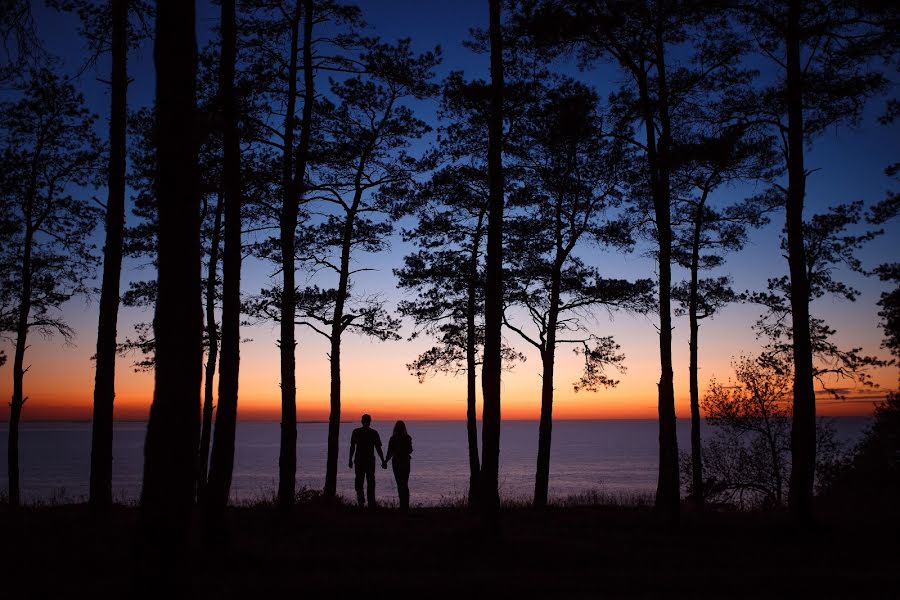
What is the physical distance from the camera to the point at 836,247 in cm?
2005

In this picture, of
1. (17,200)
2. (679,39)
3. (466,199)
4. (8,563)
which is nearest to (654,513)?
(466,199)

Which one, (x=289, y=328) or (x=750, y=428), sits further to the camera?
(x=750, y=428)

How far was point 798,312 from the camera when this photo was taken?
12.1 metres

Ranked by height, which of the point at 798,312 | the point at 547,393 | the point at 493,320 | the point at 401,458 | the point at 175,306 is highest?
the point at 798,312

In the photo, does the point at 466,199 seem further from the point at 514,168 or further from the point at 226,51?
the point at 226,51

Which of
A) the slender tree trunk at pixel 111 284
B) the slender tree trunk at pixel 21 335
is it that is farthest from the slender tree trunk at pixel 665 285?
the slender tree trunk at pixel 21 335

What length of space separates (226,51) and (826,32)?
11850 mm

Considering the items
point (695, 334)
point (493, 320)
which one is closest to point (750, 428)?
point (695, 334)

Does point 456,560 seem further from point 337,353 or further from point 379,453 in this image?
point 337,353

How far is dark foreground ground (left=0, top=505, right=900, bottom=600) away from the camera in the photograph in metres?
6.77

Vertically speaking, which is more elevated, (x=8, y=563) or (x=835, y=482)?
(x=8, y=563)

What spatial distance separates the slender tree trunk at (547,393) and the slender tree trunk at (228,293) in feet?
33.7

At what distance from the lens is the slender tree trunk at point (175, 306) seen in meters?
5.38

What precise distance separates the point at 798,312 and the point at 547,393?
761 cm
